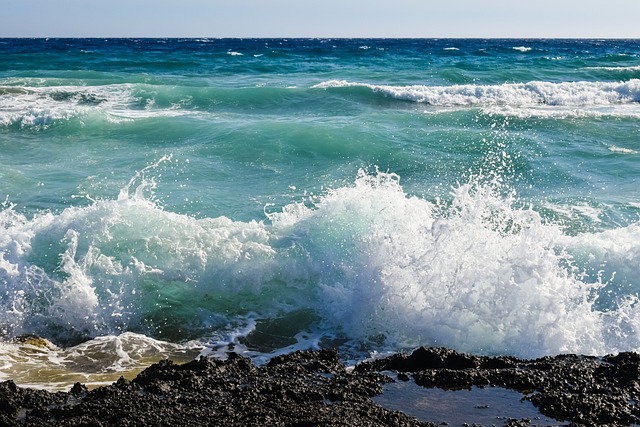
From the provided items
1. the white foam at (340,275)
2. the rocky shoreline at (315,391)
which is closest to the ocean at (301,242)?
the white foam at (340,275)

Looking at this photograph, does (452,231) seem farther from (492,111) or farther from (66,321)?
(492,111)

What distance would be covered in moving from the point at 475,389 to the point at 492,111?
47.9ft

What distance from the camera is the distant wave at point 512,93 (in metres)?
22.9

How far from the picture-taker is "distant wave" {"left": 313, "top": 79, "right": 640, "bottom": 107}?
22906 mm

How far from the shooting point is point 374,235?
7.87 m

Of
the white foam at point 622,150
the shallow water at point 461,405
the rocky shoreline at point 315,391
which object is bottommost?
the shallow water at point 461,405

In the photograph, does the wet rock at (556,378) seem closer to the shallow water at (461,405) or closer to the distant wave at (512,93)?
the shallow water at (461,405)

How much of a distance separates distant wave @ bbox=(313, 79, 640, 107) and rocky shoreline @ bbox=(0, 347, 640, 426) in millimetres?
17546

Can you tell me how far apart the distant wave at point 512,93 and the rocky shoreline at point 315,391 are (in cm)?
1755

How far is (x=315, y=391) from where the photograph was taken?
4977 mm

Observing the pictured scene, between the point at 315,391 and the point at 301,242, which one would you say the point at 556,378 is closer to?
the point at 315,391

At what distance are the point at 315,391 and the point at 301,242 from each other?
363 cm

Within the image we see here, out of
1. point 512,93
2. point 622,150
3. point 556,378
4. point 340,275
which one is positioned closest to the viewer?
point 556,378

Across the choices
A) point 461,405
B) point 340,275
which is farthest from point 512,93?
point 461,405
